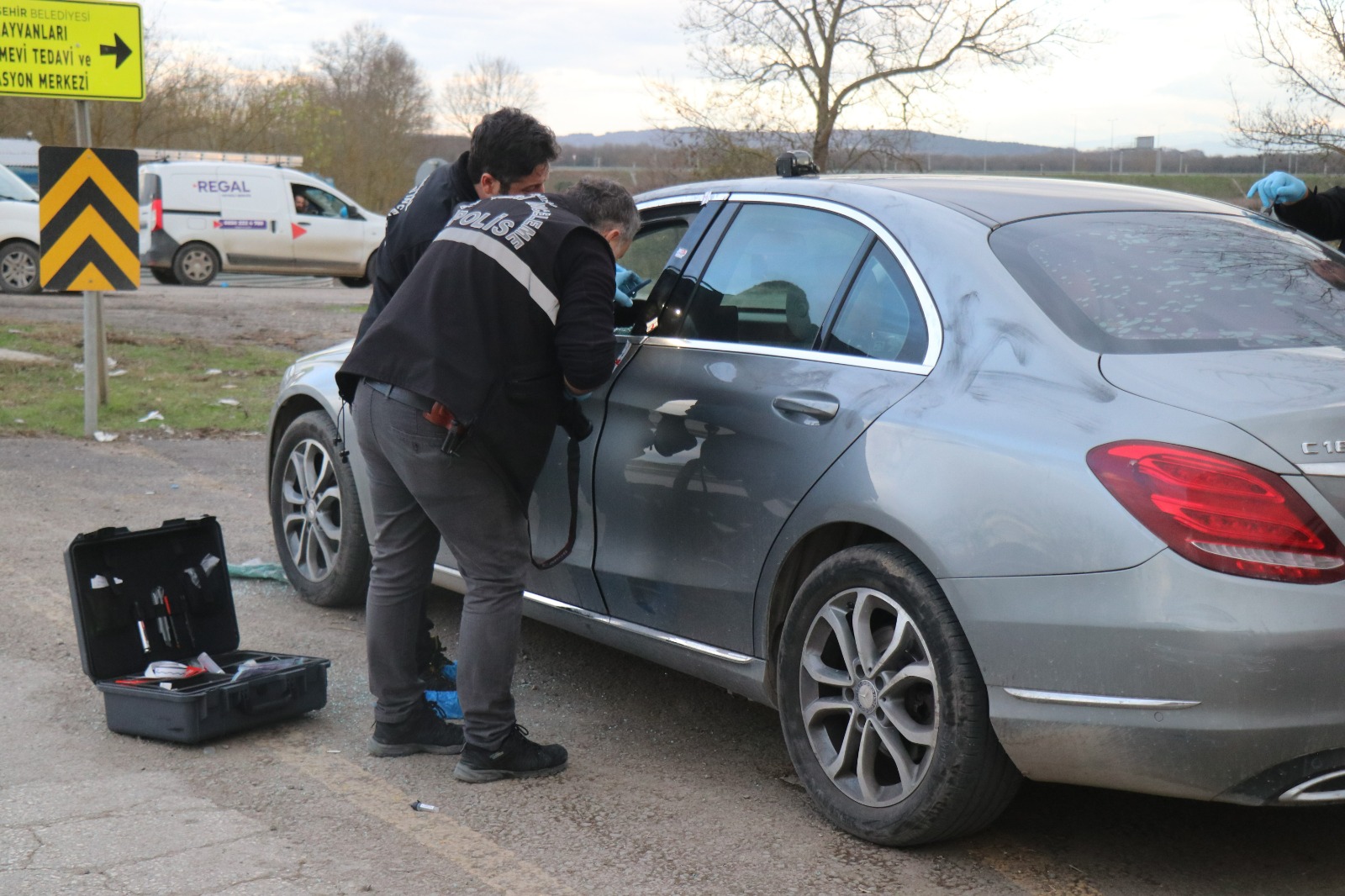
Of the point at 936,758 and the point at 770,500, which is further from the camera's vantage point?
the point at 770,500

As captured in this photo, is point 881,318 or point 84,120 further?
point 84,120

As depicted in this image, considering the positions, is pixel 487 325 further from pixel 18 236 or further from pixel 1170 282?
pixel 18 236

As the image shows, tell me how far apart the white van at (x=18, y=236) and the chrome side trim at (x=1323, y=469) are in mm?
17261

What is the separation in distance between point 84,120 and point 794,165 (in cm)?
629

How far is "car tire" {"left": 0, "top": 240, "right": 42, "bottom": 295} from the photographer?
57.2 ft

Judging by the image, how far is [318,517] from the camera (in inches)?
215

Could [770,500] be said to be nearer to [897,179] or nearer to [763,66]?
[897,179]

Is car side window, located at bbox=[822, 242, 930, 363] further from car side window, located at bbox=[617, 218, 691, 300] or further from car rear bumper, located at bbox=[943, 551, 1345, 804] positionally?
car side window, located at bbox=[617, 218, 691, 300]

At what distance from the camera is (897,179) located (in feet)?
13.2

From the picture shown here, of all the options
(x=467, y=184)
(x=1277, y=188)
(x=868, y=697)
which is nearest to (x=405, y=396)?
(x=467, y=184)

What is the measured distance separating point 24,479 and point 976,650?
20.8 feet

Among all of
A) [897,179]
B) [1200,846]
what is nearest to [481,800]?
[1200,846]

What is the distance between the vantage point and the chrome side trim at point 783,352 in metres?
3.42

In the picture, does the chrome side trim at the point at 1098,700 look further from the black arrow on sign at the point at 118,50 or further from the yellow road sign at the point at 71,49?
the black arrow on sign at the point at 118,50
